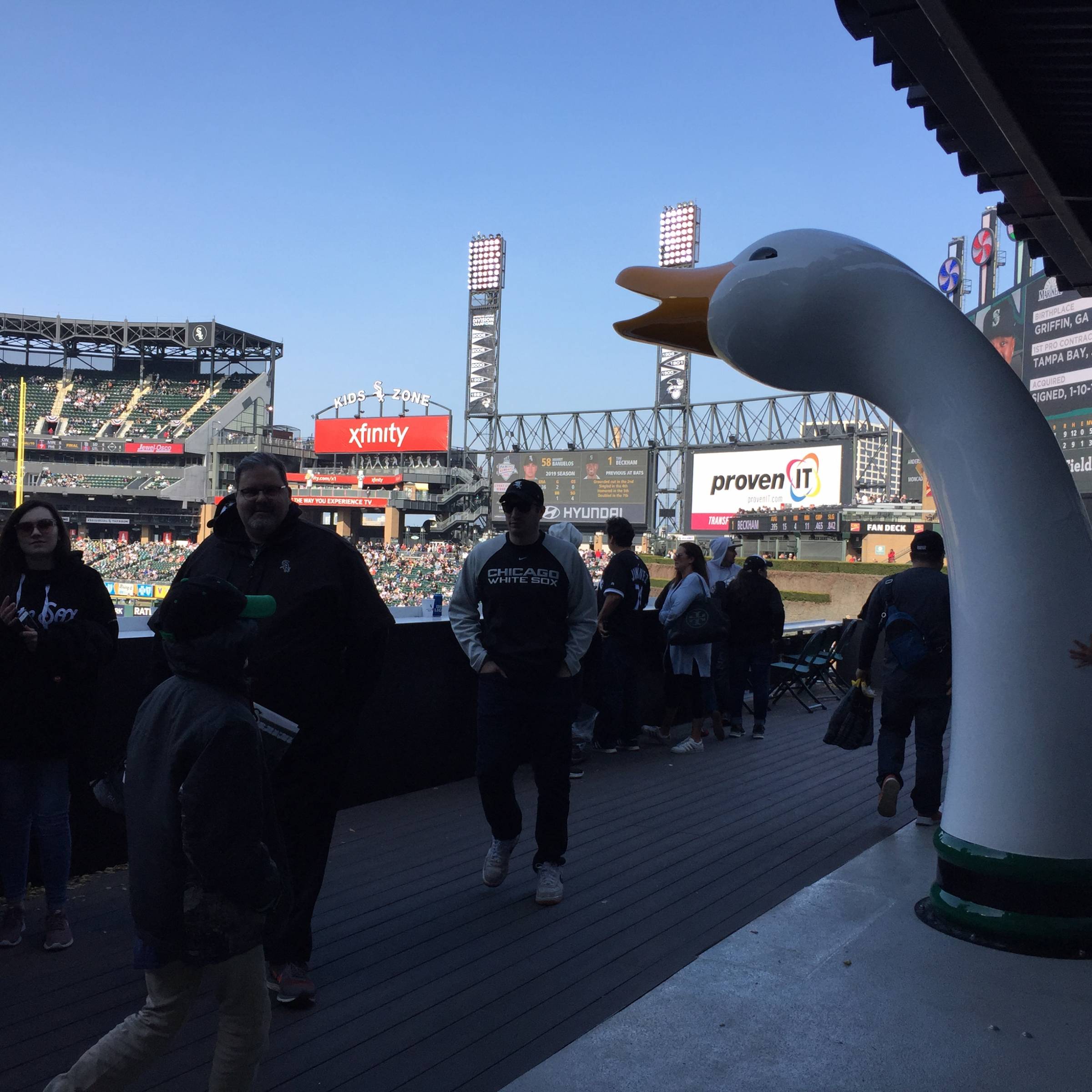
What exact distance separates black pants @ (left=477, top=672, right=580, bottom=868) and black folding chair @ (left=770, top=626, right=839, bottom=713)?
5904 millimetres

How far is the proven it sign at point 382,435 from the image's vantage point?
5594 centimetres

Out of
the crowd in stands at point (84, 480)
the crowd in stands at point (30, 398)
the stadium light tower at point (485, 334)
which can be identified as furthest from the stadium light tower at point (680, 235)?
the crowd in stands at point (30, 398)

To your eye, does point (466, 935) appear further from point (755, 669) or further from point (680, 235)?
point (680, 235)

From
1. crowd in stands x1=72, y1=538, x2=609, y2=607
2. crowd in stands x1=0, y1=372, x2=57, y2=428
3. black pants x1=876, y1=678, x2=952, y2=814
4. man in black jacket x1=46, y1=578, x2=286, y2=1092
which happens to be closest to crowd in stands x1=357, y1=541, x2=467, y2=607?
crowd in stands x1=72, y1=538, x2=609, y2=607

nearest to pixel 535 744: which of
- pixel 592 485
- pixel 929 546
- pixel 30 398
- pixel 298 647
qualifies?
pixel 298 647

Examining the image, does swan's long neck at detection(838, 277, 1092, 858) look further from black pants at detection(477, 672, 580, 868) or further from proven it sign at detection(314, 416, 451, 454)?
proven it sign at detection(314, 416, 451, 454)

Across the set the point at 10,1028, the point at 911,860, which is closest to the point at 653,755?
the point at 911,860

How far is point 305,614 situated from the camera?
2.92 meters

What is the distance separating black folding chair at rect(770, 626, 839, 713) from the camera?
970 centimetres

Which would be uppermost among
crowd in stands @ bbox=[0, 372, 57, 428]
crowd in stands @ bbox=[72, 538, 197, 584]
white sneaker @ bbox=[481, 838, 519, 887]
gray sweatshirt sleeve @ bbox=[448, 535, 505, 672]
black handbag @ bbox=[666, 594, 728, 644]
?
crowd in stands @ bbox=[0, 372, 57, 428]

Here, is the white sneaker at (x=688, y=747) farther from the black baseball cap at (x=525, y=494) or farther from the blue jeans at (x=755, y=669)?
the black baseball cap at (x=525, y=494)

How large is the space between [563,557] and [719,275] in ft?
4.16

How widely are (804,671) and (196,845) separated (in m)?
8.44

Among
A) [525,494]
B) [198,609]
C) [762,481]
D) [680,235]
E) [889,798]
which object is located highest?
[680,235]
